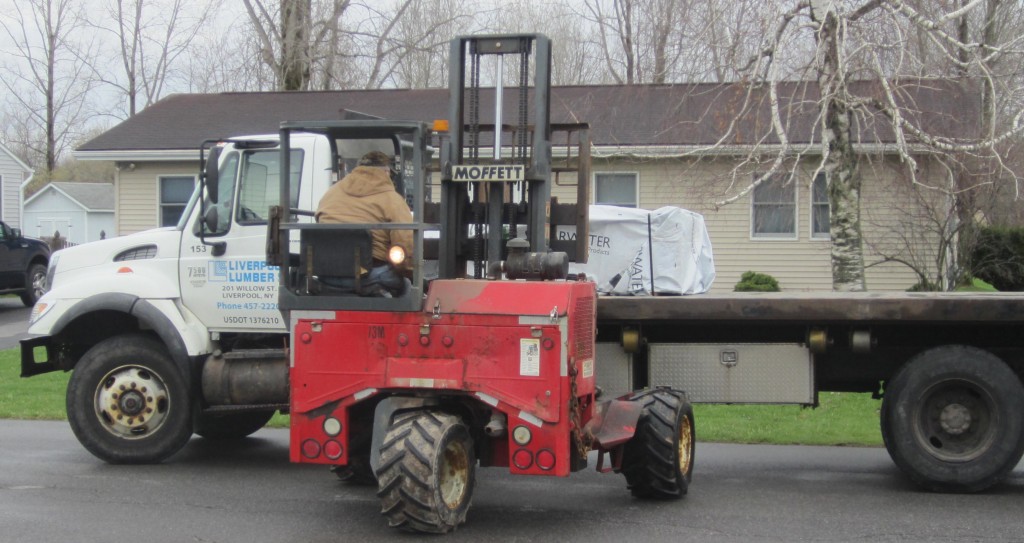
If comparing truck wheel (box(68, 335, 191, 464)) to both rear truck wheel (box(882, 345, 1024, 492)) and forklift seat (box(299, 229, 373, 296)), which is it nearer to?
forklift seat (box(299, 229, 373, 296))

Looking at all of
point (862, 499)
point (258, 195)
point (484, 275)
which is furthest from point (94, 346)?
point (862, 499)

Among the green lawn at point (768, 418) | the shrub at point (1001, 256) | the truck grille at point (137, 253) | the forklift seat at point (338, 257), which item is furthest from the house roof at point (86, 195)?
the forklift seat at point (338, 257)

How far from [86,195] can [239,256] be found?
194 feet

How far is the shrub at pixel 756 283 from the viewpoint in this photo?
21.4 m

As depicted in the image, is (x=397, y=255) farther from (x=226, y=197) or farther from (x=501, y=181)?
(x=226, y=197)

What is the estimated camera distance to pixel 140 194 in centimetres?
2469

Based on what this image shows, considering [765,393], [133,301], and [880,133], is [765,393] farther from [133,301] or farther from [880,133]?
[880,133]

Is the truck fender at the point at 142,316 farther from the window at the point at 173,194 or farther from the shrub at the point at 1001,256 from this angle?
the shrub at the point at 1001,256

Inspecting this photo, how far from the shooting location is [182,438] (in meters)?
9.94

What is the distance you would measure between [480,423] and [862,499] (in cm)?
315

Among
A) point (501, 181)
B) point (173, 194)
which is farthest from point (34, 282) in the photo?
point (501, 181)

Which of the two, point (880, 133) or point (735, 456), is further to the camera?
point (880, 133)

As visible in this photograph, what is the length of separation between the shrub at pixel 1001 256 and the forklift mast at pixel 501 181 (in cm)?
1562

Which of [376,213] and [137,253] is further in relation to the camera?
[137,253]
